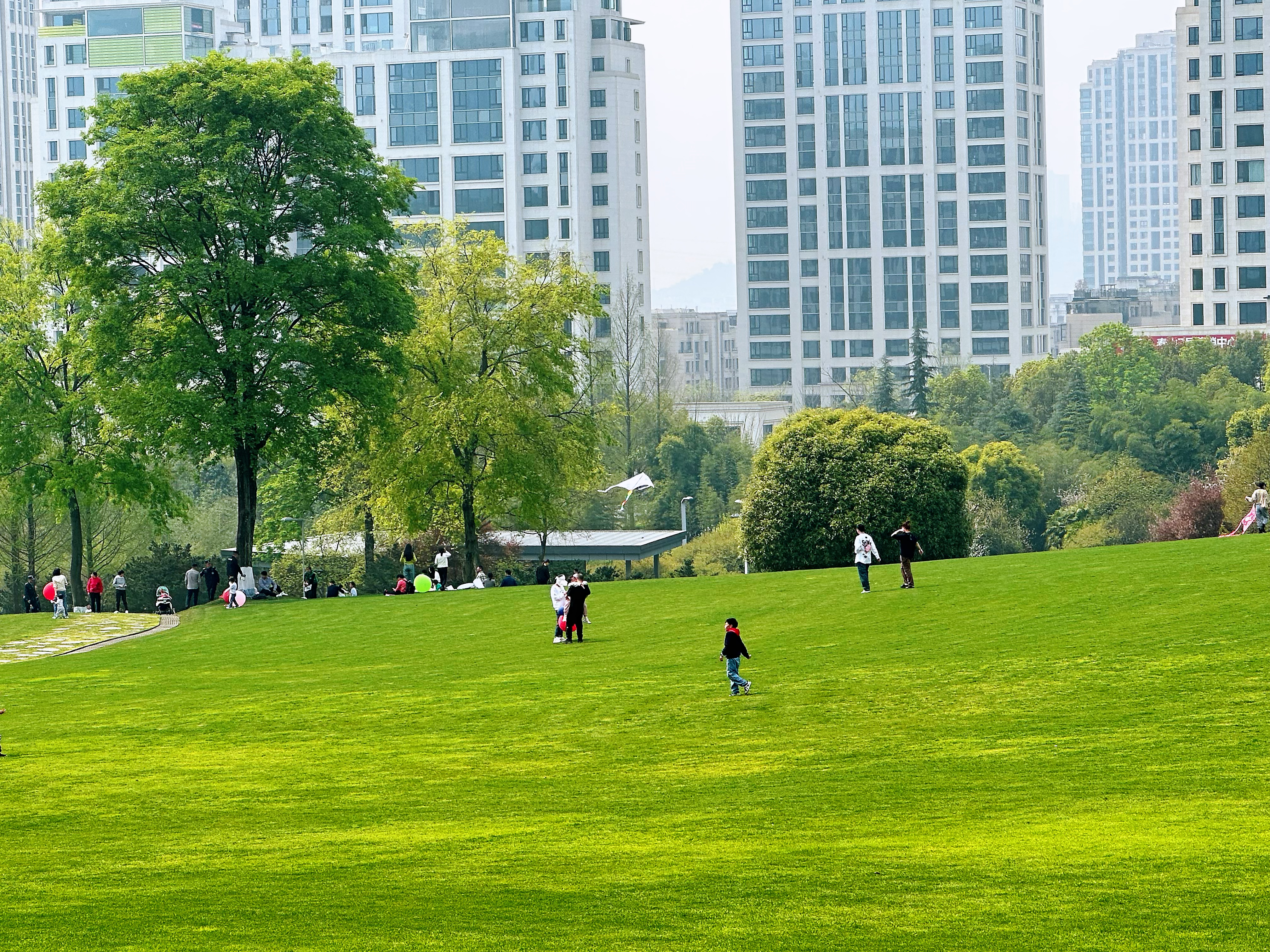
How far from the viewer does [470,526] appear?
203 ft

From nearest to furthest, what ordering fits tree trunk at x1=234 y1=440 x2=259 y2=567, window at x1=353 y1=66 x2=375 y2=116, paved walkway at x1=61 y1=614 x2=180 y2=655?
1. paved walkway at x1=61 y1=614 x2=180 y2=655
2. tree trunk at x1=234 y1=440 x2=259 y2=567
3. window at x1=353 y1=66 x2=375 y2=116

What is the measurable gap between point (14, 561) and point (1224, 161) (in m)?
132

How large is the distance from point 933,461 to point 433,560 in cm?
2490

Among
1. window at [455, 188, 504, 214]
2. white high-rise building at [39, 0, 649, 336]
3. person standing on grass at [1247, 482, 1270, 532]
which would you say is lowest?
person standing on grass at [1247, 482, 1270, 532]

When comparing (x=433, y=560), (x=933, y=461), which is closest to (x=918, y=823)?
(x=933, y=461)

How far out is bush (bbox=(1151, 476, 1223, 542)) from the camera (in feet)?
245

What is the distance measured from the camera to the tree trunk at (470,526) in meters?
61.6

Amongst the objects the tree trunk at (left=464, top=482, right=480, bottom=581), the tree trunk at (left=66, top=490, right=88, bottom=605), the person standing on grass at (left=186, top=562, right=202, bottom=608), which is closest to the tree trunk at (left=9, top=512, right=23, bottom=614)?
the tree trunk at (left=66, top=490, right=88, bottom=605)

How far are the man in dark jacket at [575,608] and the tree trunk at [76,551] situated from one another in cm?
3299

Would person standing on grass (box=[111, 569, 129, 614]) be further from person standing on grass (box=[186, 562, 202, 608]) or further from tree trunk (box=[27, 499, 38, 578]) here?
tree trunk (box=[27, 499, 38, 578])

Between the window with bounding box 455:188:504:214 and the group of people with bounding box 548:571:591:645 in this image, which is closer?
the group of people with bounding box 548:571:591:645

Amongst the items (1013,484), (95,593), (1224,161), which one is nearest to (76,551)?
(95,593)

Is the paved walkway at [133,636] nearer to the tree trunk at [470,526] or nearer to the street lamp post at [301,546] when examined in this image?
the tree trunk at [470,526]

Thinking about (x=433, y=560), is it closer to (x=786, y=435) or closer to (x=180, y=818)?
(x=786, y=435)
